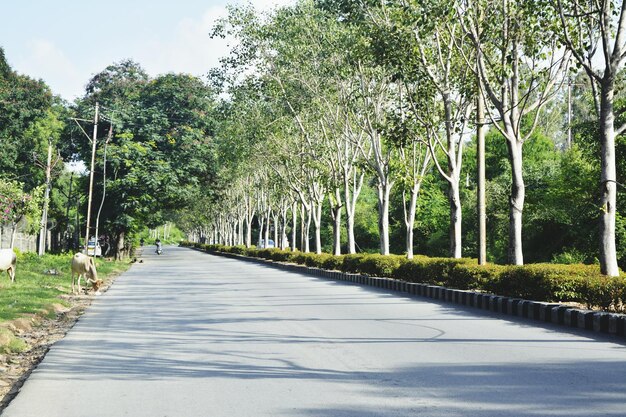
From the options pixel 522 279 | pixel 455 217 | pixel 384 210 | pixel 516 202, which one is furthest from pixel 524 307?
pixel 384 210

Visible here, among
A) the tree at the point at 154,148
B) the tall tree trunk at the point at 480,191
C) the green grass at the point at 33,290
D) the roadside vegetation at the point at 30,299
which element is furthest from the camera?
the tree at the point at 154,148

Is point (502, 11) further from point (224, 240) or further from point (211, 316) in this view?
point (224, 240)

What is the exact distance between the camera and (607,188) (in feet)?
46.0

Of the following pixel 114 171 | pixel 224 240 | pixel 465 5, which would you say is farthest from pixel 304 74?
pixel 224 240

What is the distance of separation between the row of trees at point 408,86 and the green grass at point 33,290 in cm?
1037

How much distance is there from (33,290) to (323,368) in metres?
13.3

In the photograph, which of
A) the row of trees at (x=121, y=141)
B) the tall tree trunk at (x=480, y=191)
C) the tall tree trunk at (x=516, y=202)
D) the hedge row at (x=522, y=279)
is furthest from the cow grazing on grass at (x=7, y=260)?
the row of trees at (x=121, y=141)

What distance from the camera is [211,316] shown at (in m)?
14.2

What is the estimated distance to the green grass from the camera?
48.2ft

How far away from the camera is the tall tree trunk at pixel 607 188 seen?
1399 cm

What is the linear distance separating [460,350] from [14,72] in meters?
53.7

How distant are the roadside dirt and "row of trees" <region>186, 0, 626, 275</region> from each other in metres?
9.59

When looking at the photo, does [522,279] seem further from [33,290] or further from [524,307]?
[33,290]

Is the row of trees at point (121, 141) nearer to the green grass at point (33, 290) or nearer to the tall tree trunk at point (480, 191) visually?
the green grass at point (33, 290)
